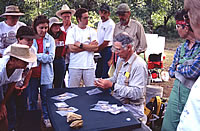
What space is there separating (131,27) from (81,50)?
1138 mm

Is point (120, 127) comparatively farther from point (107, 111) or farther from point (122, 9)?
point (122, 9)

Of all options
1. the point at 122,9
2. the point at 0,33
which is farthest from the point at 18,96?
the point at 122,9

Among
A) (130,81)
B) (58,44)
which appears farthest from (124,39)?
(58,44)

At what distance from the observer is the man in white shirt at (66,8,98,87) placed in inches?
154

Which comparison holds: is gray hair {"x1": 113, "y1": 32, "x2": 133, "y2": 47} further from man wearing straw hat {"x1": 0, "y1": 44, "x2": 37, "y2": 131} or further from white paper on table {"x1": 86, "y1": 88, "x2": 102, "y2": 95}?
man wearing straw hat {"x1": 0, "y1": 44, "x2": 37, "y2": 131}

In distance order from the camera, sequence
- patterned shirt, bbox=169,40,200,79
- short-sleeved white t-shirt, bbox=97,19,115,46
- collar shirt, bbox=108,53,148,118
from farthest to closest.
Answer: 1. short-sleeved white t-shirt, bbox=97,19,115,46
2. collar shirt, bbox=108,53,148,118
3. patterned shirt, bbox=169,40,200,79

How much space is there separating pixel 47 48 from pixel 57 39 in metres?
0.59

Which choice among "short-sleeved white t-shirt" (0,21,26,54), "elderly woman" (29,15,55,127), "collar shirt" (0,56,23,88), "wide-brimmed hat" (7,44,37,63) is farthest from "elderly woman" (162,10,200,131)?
"short-sleeved white t-shirt" (0,21,26,54)

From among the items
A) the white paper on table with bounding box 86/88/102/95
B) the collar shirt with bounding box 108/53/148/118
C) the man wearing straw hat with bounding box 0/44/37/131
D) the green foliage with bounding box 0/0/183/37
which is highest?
the green foliage with bounding box 0/0/183/37

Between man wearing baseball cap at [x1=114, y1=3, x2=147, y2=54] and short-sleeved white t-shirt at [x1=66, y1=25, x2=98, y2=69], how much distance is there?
2.24 ft

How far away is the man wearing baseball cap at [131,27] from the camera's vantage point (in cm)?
419

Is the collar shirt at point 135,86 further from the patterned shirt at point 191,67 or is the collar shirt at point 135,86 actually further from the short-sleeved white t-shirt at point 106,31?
the short-sleeved white t-shirt at point 106,31

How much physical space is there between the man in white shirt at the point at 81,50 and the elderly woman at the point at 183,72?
1.78 metres

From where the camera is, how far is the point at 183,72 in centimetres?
229
